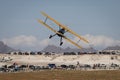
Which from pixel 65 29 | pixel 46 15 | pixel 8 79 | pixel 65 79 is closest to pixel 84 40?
pixel 65 29

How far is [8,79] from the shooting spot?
311 ft

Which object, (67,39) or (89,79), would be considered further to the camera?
(67,39)

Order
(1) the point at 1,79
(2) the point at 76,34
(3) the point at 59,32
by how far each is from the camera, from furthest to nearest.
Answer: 1. (2) the point at 76,34
2. (3) the point at 59,32
3. (1) the point at 1,79

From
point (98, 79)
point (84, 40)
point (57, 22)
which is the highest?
point (57, 22)

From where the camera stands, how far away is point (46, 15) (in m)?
131

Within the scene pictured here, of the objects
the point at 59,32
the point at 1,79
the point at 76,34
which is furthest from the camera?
the point at 76,34

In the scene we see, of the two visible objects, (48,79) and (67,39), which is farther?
(67,39)

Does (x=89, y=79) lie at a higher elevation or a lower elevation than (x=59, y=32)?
Result: lower

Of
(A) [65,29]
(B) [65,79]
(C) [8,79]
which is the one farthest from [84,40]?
(C) [8,79]

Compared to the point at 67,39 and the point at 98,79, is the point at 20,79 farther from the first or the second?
the point at 67,39

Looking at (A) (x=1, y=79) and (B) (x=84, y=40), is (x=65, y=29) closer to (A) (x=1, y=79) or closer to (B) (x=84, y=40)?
(B) (x=84, y=40)

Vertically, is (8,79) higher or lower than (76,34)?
lower

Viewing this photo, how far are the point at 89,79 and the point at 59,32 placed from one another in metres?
28.1

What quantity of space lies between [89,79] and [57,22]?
3847 centimetres
